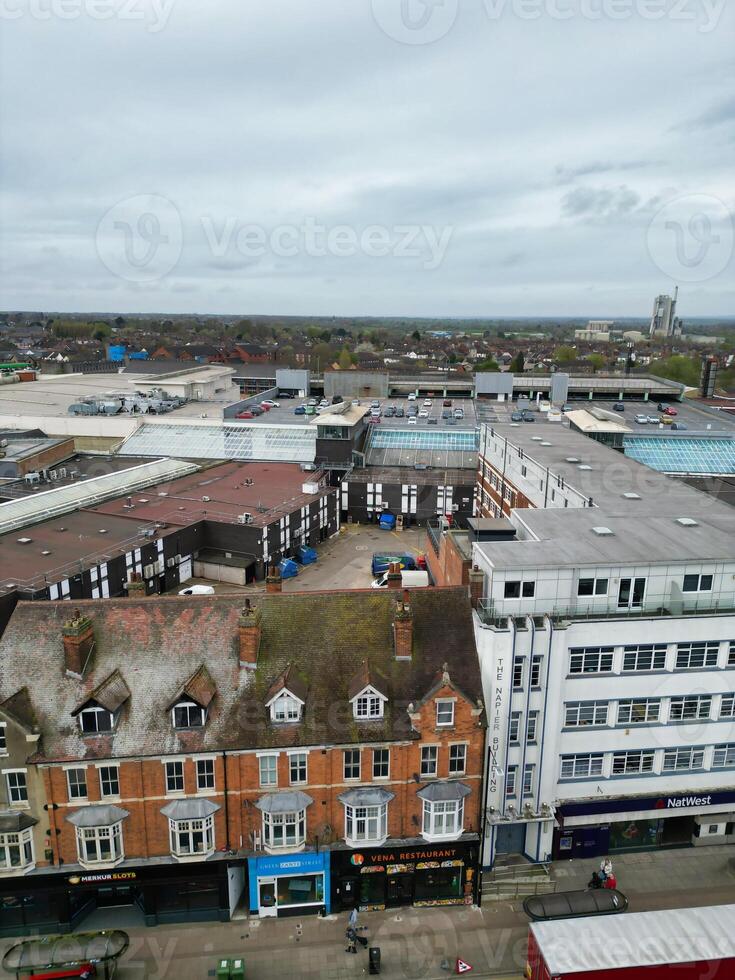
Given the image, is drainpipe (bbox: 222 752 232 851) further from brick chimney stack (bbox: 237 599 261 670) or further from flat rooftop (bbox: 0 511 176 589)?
flat rooftop (bbox: 0 511 176 589)

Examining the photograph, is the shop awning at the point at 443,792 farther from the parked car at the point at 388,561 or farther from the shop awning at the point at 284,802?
the parked car at the point at 388,561

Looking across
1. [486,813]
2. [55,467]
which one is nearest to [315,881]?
[486,813]

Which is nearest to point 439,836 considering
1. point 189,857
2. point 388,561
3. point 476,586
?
point 189,857

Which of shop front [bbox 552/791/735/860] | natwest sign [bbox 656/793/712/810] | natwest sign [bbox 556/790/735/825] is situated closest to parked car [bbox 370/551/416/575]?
shop front [bbox 552/791/735/860]

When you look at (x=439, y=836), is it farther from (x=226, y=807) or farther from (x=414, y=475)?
(x=414, y=475)

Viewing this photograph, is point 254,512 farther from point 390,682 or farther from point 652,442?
point 652,442

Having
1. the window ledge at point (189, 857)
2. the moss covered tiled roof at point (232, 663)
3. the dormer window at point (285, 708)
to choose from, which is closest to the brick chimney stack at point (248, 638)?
the moss covered tiled roof at point (232, 663)
